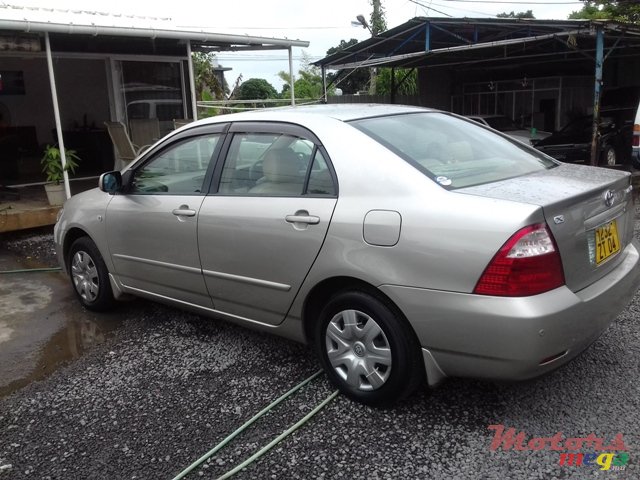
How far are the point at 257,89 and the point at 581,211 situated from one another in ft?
141

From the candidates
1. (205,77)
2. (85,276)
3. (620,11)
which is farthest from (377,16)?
(85,276)

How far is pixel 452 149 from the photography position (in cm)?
344

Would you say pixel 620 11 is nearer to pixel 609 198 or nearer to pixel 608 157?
pixel 608 157

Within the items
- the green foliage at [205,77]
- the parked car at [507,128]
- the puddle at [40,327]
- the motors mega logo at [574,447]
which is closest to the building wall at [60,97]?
the green foliage at [205,77]

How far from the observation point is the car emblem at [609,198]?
303 centimetres

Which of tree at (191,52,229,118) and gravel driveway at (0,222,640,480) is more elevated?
tree at (191,52,229,118)

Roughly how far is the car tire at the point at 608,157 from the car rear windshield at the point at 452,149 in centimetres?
880

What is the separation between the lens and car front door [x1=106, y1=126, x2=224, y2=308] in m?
3.90

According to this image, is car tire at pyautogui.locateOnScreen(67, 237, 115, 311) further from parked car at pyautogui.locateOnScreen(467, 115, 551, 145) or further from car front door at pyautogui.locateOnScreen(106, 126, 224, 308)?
parked car at pyautogui.locateOnScreen(467, 115, 551, 145)

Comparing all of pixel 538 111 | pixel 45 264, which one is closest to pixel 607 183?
pixel 45 264

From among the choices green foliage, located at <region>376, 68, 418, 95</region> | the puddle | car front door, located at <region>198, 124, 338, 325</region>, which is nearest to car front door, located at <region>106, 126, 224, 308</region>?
car front door, located at <region>198, 124, 338, 325</region>

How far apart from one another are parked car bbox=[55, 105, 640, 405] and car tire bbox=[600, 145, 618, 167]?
8884mm

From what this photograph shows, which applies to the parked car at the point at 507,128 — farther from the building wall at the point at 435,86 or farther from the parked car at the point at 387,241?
the parked car at the point at 387,241

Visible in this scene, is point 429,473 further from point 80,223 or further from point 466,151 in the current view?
point 80,223
